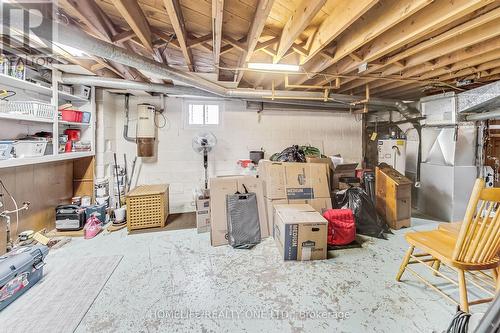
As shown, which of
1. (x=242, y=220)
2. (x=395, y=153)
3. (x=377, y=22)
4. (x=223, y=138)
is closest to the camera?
Answer: (x=377, y=22)

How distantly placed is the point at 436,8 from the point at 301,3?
42.1 inches

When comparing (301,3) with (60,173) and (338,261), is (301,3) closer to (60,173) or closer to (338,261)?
(338,261)

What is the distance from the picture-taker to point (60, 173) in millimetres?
3174

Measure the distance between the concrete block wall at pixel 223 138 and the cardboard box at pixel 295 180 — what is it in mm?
1323

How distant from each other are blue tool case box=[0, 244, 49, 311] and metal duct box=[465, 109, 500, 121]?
5.77 metres

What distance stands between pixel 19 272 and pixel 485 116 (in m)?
5.82

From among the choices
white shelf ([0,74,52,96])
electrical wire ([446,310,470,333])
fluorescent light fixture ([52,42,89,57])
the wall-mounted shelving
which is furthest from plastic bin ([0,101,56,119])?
electrical wire ([446,310,470,333])

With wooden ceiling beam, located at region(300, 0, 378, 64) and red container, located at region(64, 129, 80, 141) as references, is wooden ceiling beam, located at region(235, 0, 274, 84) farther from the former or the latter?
red container, located at region(64, 129, 80, 141)

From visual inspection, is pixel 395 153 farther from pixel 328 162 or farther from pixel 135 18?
pixel 135 18

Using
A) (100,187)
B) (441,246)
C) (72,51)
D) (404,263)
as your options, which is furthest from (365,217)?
(100,187)

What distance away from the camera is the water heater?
3641 millimetres

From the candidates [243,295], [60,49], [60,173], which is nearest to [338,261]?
[243,295]

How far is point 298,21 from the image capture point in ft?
5.58

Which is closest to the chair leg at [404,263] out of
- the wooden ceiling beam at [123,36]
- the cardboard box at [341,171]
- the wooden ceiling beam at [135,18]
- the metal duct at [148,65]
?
the cardboard box at [341,171]
